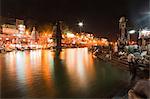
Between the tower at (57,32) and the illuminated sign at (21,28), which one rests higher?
the illuminated sign at (21,28)

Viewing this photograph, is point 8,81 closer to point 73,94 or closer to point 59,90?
point 59,90

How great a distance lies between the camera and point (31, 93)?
8.98m

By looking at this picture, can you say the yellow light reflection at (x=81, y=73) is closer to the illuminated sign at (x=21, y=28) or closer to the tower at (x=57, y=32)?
the tower at (x=57, y=32)

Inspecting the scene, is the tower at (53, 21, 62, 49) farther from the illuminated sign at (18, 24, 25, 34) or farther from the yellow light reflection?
the yellow light reflection

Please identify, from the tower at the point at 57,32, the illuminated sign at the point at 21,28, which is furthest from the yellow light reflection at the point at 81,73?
the illuminated sign at the point at 21,28

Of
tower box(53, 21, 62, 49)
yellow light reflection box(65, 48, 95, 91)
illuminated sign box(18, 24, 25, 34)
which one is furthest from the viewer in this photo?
illuminated sign box(18, 24, 25, 34)

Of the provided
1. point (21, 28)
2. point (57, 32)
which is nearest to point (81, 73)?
point (57, 32)

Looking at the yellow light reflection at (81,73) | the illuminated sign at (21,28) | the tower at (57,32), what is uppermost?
the illuminated sign at (21,28)

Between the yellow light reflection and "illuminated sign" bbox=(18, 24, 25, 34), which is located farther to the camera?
"illuminated sign" bbox=(18, 24, 25, 34)

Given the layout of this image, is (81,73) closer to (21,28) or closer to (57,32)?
(57,32)

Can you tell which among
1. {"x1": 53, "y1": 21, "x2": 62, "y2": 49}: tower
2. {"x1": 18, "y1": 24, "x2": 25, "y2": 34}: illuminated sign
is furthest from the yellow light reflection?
{"x1": 18, "y1": 24, "x2": 25, "y2": 34}: illuminated sign

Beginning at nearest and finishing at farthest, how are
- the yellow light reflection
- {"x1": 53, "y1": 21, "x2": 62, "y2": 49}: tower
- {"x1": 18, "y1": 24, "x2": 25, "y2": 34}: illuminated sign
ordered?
1. the yellow light reflection
2. {"x1": 53, "y1": 21, "x2": 62, "y2": 49}: tower
3. {"x1": 18, "y1": 24, "x2": 25, "y2": 34}: illuminated sign

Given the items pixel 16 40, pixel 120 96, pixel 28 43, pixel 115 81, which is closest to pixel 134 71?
pixel 115 81

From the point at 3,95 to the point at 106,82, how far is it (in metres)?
4.73
